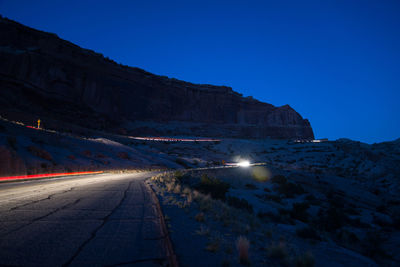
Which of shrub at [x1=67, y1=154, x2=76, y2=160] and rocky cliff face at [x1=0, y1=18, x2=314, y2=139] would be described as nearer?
shrub at [x1=67, y1=154, x2=76, y2=160]

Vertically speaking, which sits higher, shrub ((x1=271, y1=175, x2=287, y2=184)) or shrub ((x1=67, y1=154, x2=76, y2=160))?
shrub ((x1=67, y1=154, x2=76, y2=160))

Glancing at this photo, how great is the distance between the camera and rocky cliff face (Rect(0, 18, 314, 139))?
217ft

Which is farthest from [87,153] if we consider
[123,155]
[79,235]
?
[79,235]

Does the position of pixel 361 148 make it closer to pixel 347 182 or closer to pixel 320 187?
pixel 347 182

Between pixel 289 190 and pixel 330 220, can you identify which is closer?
pixel 330 220

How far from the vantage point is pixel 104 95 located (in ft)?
269

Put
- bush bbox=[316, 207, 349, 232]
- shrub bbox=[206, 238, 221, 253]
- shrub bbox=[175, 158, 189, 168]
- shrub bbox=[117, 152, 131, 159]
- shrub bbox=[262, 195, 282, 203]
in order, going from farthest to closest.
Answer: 1. shrub bbox=[175, 158, 189, 168]
2. shrub bbox=[117, 152, 131, 159]
3. shrub bbox=[262, 195, 282, 203]
4. bush bbox=[316, 207, 349, 232]
5. shrub bbox=[206, 238, 221, 253]

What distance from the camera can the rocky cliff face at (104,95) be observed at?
6612 cm

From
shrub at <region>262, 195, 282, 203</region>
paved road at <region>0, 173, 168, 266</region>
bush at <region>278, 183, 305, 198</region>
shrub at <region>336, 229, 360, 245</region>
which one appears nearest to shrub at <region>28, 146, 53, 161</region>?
paved road at <region>0, 173, 168, 266</region>

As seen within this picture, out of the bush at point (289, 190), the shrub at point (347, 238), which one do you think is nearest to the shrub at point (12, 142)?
the bush at point (289, 190)

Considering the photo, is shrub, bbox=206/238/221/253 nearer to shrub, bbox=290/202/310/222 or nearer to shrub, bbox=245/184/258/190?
shrub, bbox=290/202/310/222

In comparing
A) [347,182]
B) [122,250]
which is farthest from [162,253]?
[347,182]

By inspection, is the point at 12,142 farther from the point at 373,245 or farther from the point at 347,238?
the point at 373,245

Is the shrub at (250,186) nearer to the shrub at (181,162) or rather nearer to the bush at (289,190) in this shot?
the bush at (289,190)
